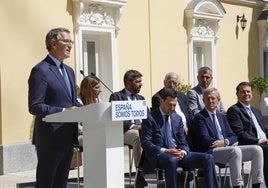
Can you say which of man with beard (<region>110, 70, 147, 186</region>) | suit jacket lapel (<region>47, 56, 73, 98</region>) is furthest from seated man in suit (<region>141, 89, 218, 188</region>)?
suit jacket lapel (<region>47, 56, 73, 98</region>)

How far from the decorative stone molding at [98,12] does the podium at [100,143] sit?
5567 mm

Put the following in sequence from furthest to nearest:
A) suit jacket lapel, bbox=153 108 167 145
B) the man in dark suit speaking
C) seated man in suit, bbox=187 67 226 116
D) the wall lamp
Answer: the wall lamp
seated man in suit, bbox=187 67 226 116
suit jacket lapel, bbox=153 108 167 145
the man in dark suit speaking

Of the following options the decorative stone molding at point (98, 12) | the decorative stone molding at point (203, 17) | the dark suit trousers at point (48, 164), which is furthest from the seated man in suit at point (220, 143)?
the decorative stone molding at point (203, 17)

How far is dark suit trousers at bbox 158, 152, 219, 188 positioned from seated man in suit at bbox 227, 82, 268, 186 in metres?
1.08

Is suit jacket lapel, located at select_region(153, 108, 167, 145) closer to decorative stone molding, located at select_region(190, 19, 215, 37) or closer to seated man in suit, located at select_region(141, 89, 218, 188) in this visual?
seated man in suit, located at select_region(141, 89, 218, 188)

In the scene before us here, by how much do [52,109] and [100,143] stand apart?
47cm

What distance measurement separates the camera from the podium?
4.38 m

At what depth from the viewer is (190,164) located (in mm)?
6273

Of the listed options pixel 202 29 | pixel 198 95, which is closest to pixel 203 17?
pixel 202 29

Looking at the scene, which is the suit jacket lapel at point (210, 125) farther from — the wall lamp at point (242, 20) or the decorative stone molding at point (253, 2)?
the wall lamp at point (242, 20)

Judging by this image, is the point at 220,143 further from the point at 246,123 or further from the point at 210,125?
the point at 246,123

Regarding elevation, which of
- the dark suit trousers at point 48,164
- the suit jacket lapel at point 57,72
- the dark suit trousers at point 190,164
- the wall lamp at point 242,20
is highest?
the wall lamp at point 242,20

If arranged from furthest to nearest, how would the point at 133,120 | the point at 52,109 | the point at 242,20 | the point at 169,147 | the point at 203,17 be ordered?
the point at 242,20 → the point at 203,17 → the point at 133,120 → the point at 169,147 → the point at 52,109

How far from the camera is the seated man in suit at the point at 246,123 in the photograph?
23.6ft
